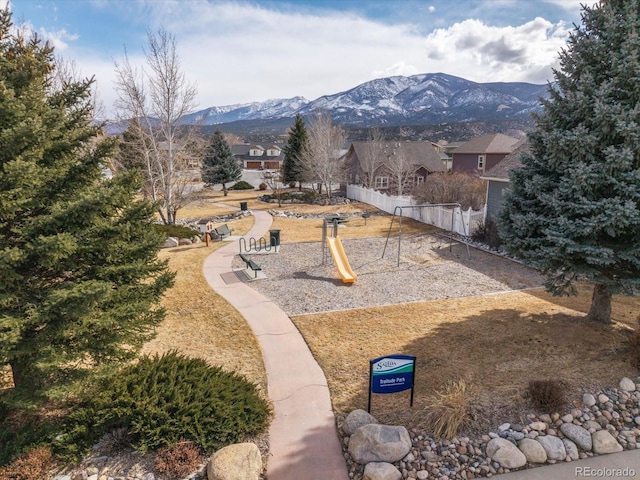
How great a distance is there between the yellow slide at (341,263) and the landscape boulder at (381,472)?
8.43 meters

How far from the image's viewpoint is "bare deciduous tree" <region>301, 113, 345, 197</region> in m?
35.1

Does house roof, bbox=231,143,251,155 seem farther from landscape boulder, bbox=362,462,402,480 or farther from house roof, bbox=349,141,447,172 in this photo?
landscape boulder, bbox=362,462,402,480

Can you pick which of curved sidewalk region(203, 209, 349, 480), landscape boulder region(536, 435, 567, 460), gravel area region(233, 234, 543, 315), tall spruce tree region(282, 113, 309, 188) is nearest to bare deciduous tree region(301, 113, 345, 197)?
tall spruce tree region(282, 113, 309, 188)

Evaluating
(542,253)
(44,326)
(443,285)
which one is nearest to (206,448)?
(44,326)

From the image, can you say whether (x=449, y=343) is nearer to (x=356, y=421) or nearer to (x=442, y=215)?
(x=356, y=421)

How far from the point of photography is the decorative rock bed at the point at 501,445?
5.02 m

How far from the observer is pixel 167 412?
17.4ft

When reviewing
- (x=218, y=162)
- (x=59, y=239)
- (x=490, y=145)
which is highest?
(x=490, y=145)

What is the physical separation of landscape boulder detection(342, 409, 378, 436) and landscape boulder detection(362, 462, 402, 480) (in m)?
0.74

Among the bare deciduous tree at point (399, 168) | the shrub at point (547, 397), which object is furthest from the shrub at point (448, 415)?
the bare deciduous tree at point (399, 168)

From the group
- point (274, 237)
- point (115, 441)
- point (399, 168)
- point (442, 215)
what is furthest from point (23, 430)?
point (399, 168)

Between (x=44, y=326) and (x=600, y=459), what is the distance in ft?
25.5

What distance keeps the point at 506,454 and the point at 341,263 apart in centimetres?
952

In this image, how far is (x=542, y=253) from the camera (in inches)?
310
